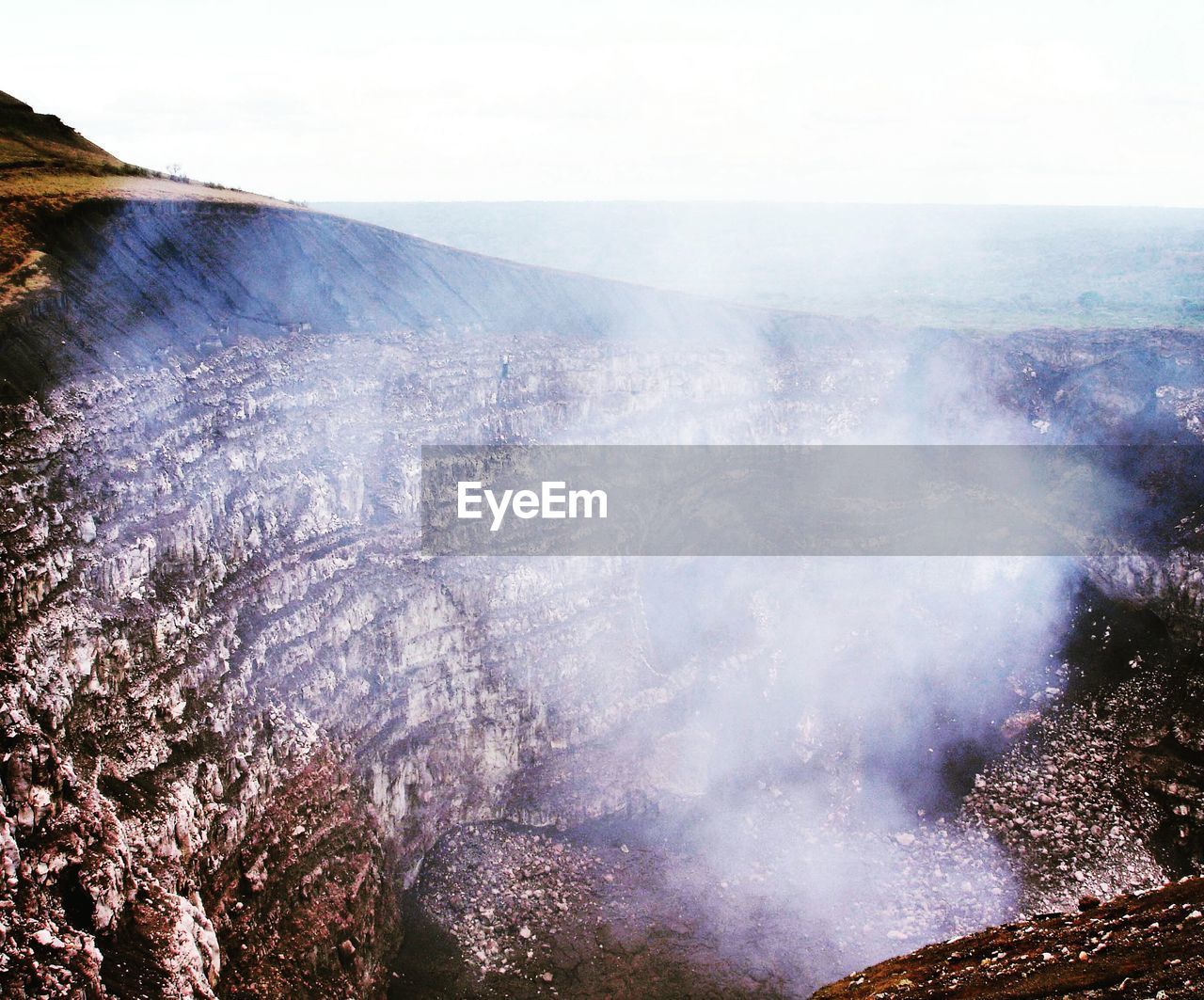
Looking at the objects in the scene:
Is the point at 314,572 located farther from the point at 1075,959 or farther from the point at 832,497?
the point at 832,497

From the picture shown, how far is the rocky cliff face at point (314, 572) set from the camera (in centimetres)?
1595

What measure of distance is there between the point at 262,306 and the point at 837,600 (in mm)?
22805

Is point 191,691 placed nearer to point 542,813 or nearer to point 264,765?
point 264,765

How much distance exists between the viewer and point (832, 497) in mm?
35625

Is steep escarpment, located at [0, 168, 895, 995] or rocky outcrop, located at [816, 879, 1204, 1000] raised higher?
steep escarpment, located at [0, 168, 895, 995]

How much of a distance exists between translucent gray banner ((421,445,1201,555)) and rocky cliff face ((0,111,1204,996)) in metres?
1.08

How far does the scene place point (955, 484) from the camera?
118 ft

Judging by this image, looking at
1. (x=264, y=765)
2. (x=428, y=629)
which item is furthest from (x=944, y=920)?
(x=264, y=765)

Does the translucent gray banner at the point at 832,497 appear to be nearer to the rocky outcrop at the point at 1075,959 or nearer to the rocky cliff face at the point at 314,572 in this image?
the rocky cliff face at the point at 314,572

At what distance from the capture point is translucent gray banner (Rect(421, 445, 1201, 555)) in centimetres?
3144

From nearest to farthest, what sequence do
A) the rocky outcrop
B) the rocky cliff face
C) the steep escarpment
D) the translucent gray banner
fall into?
the rocky outcrop → the steep escarpment → the rocky cliff face → the translucent gray banner

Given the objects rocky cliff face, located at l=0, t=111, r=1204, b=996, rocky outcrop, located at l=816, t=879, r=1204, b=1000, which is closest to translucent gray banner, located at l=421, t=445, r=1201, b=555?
rocky cliff face, located at l=0, t=111, r=1204, b=996

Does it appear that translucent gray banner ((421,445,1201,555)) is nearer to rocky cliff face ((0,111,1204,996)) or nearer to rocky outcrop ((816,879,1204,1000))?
rocky cliff face ((0,111,1204,996))

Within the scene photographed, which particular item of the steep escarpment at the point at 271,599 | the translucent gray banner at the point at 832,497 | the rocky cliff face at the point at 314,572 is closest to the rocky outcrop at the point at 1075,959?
the rocky cliff face at the point at 314,572
